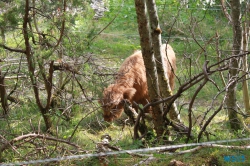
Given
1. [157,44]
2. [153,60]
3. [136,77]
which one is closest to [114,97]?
[136,77]

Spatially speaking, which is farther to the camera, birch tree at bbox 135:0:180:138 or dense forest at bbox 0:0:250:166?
birch tree at bbox 135:0:180:138

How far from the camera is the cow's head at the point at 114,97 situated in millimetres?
8180

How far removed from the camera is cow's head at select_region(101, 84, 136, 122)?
8.18 metres

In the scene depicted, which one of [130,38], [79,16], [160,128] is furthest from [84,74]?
[130,38]

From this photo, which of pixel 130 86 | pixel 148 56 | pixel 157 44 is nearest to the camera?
pixel 148 56

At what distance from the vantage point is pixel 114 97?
325 inches

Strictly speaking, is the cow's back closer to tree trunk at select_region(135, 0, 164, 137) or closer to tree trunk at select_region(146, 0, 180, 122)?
tree trunk at select_region(146, 0, 180, 122)

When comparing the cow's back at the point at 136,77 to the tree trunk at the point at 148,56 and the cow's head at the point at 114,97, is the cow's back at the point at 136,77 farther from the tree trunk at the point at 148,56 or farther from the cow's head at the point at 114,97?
the tree trunk at the point at 148,56

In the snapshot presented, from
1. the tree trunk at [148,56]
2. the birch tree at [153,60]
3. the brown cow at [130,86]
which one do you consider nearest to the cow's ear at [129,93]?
the brown cow at [130,86]

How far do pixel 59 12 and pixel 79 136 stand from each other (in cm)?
266

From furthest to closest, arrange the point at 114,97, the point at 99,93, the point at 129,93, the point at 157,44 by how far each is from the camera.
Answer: the point at 129,93, the point at 114,97, the point at 157,44, the point at 99,93

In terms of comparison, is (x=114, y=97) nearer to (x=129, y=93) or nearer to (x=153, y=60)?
(x=129, y=93)

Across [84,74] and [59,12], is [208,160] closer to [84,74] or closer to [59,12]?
[84,74]

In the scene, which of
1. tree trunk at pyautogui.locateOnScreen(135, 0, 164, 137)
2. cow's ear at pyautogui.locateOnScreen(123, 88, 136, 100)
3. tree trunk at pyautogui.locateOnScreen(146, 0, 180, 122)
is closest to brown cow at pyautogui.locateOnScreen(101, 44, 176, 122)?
cow's ear at pyautogui.locateOnScreen(123, 88, 136, 100)
